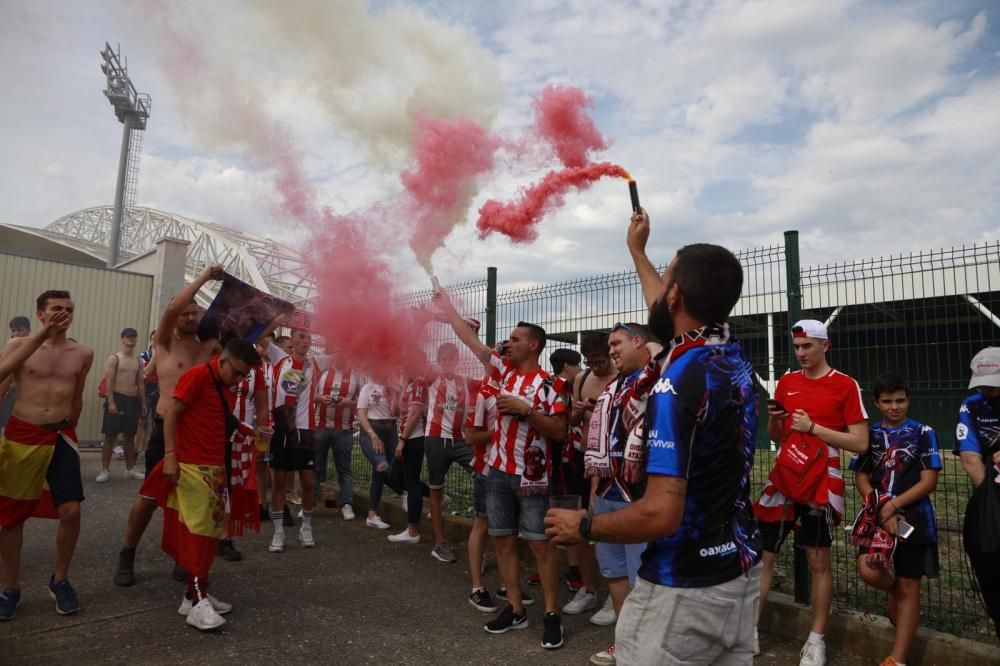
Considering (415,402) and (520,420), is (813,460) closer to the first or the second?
(520,420)

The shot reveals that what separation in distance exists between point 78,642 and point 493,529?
267cm

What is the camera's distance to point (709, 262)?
2139 mm

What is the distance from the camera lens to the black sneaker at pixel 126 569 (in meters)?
5.09

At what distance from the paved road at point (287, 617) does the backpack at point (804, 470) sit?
3.39 feet

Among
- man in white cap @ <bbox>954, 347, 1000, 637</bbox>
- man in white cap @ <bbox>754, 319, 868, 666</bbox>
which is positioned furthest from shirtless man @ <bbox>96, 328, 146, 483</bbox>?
man in white cap @ <bbox>954, 347, 1000, 637</bbox>

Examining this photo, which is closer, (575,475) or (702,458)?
(702,458)

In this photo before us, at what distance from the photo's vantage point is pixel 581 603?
197 inches

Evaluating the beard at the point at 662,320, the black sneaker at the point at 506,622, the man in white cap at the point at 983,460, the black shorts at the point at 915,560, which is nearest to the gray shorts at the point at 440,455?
the black sneaker at the point at 506,622

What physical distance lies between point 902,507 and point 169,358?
5.41 m

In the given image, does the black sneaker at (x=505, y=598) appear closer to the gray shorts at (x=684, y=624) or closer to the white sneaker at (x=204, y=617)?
the white sneaker at (x=204, y=617)

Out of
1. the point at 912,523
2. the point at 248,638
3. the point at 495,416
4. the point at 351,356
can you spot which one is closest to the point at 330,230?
the point at 351,356

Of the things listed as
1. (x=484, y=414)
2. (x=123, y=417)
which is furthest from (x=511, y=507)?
(x=123, y=417)

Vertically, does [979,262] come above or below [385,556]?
A: above

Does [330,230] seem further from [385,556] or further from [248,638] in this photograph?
[248,638]
